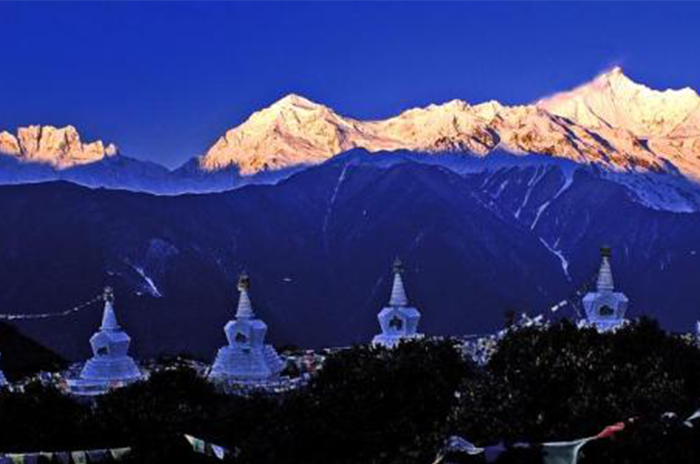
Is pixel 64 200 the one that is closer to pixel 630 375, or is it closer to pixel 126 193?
pixel 126 193

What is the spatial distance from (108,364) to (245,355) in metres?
3.71

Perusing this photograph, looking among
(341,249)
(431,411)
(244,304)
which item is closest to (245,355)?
(244,304)

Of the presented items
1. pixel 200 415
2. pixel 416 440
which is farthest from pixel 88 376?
pixel 416 440

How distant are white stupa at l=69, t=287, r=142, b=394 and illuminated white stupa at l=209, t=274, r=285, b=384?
2.36 m

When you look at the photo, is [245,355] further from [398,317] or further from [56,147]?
[56,147]

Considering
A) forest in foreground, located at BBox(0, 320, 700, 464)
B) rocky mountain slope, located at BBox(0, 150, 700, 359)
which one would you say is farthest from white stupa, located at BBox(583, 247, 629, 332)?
rocky mountain slope, located at BBox(0, 150, 700, 359)

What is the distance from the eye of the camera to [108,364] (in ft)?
90.3

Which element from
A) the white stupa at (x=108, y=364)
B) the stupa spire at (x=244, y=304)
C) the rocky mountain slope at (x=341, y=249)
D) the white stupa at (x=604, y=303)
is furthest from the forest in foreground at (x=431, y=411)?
the rocky mountain slope at (x=341, y=249)

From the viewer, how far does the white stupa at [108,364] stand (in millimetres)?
27203

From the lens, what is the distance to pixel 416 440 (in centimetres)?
1578

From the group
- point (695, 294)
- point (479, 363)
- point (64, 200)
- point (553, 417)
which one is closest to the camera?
point (553, 417)

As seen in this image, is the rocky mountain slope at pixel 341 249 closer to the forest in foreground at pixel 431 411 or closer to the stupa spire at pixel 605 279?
the stupa spire at pixel 605 279

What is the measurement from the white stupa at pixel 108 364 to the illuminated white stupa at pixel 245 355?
2359 mm

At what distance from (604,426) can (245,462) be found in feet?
19.6
